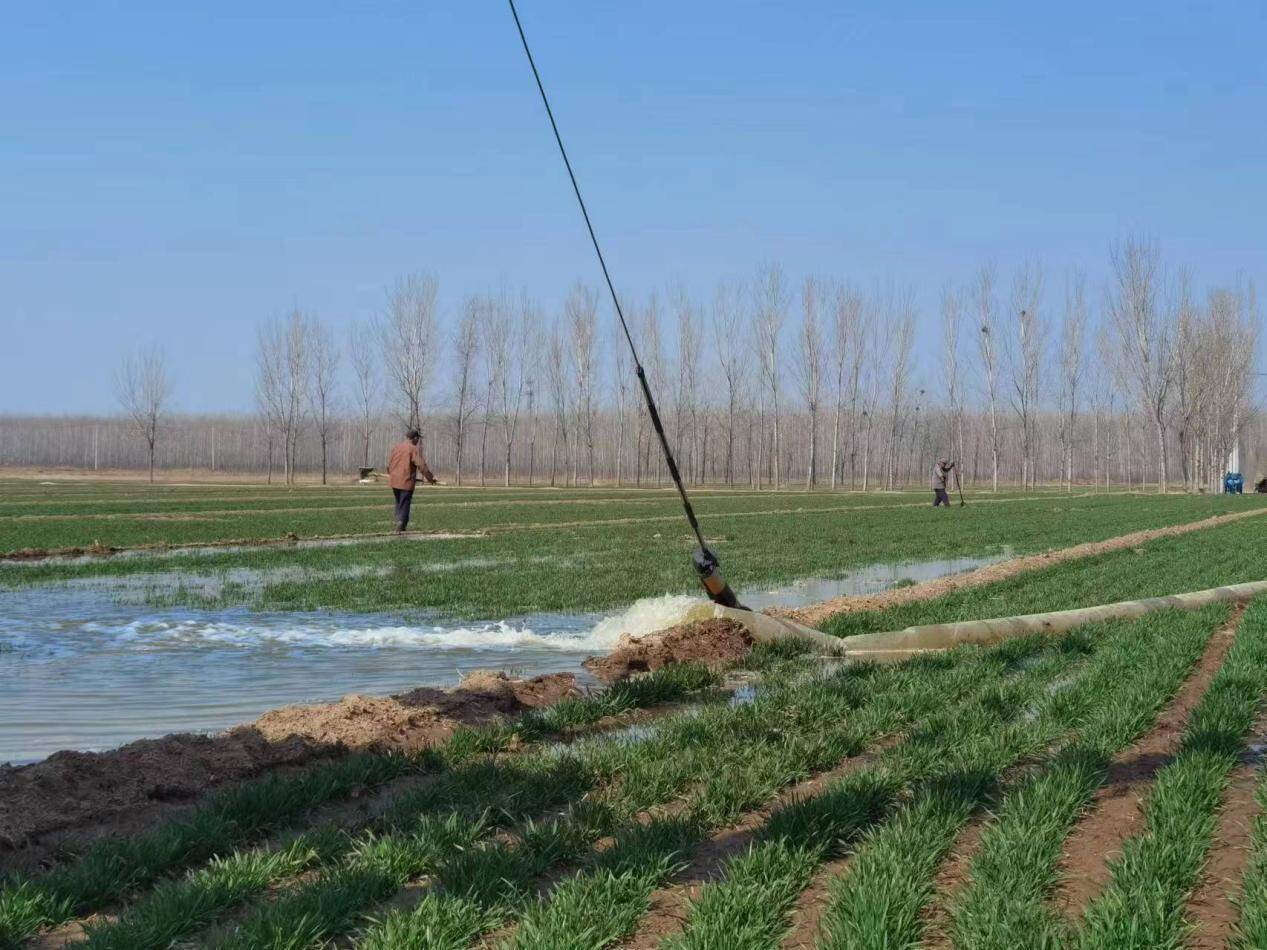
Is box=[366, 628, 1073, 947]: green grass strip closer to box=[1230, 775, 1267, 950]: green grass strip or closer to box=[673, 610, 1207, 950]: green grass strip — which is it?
box=[673, 610, 1207, 950]: green grass strip

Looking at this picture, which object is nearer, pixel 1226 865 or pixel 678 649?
pixel 1226 865

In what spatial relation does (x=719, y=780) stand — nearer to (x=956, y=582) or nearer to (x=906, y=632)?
(x=906, y=632)

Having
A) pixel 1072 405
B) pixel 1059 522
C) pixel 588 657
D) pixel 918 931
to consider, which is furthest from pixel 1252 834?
pixel 1072 405

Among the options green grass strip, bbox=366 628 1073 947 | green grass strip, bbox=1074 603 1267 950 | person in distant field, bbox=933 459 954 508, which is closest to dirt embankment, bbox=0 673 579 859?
green grass strip, bbox=366 628 1073 947

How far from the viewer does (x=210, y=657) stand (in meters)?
9.77

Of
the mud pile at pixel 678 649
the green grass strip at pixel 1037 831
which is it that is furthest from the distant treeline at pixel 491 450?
the green grass strip at pixel 1037 831

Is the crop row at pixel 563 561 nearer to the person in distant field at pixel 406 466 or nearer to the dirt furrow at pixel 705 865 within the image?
the person in distant field at pixel 406 466

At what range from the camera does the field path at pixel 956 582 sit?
40.0 ft

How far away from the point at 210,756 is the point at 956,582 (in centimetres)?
1112

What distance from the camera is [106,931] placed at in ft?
12.2

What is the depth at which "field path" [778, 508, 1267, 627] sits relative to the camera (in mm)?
12188

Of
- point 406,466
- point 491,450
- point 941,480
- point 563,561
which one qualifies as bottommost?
point 563,561

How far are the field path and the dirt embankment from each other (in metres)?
4.68

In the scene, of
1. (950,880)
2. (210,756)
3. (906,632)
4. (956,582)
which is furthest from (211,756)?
(956,582)
